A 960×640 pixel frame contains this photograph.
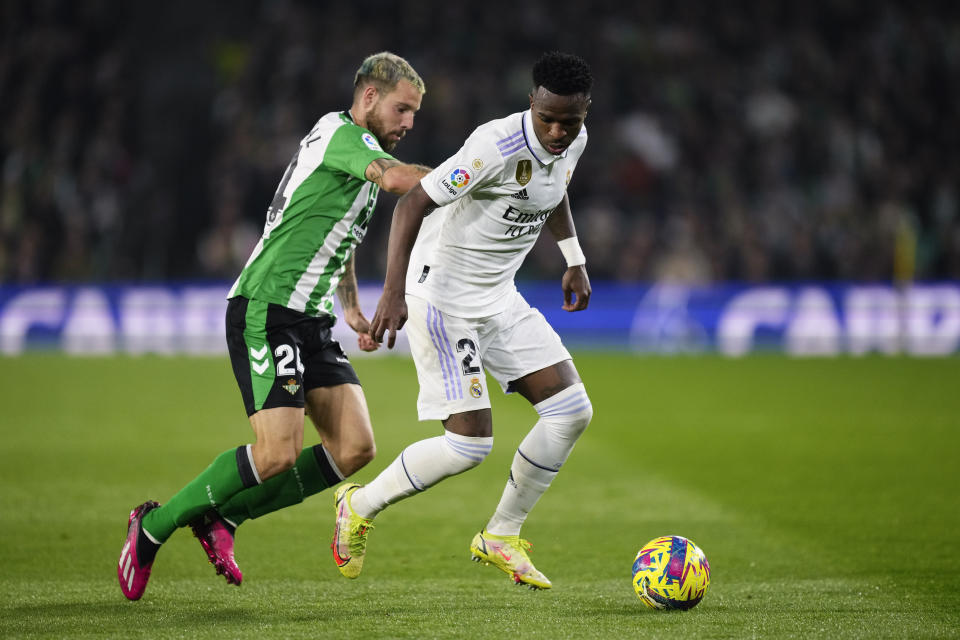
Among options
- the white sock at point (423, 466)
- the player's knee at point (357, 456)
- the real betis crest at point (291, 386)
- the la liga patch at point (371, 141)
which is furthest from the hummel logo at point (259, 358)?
the la liga patch at point (371, 141)

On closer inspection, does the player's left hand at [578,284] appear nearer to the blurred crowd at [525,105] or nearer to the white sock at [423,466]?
the white sock at [423,466]

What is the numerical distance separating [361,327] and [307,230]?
0.59 meters

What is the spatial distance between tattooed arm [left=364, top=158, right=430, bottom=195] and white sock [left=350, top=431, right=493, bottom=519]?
1.09 metres

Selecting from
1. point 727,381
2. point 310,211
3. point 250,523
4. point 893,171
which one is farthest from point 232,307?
point 893,171

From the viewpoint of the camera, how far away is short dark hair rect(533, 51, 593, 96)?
15.3 feet

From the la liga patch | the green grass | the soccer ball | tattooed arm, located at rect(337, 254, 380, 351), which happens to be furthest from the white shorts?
the soccer ball

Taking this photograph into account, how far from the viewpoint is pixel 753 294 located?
1709cm

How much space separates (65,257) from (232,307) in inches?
520

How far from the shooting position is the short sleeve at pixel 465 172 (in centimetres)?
460

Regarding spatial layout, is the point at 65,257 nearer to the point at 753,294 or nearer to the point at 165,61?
the point at 165,61

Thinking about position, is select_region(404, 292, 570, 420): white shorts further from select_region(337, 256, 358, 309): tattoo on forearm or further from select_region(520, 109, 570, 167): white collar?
select_region(520, 109, 570, 167): white collar

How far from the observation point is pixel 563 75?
4.66m

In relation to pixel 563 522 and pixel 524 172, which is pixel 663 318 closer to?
pixel 563 522

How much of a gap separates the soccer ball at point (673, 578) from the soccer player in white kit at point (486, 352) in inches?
20.0
